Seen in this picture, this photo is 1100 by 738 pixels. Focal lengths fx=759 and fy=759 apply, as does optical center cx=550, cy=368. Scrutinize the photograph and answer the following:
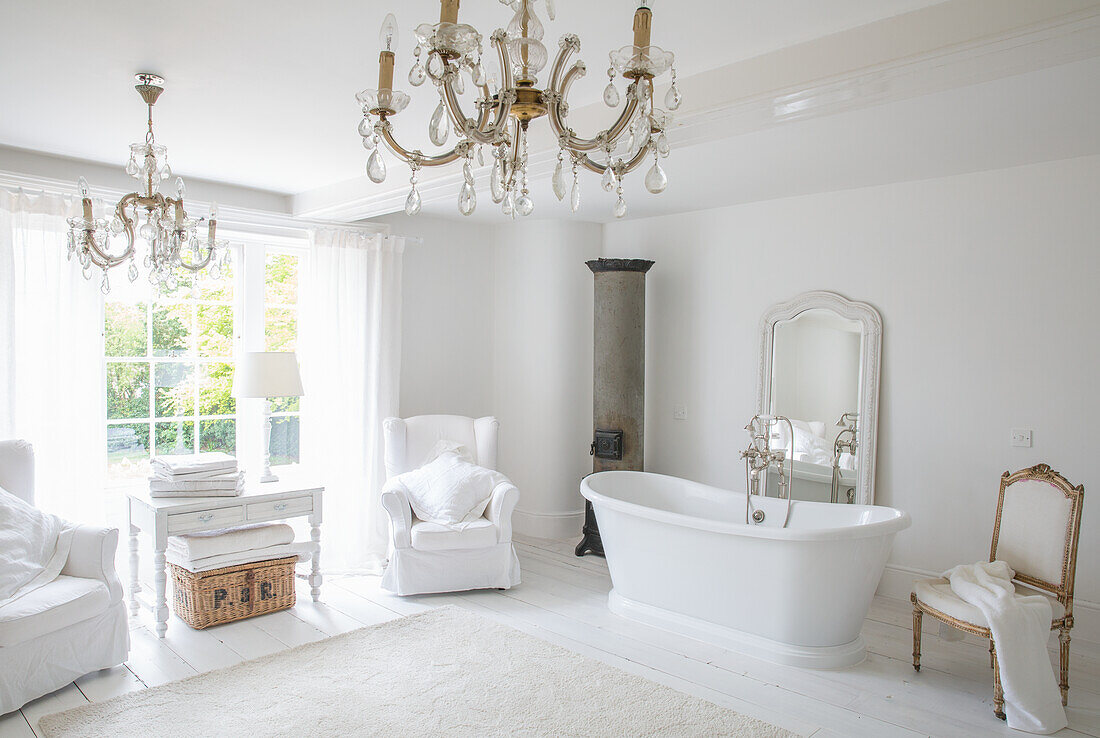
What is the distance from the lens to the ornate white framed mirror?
4.37m

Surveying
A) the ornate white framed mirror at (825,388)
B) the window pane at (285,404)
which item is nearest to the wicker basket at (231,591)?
the window pane at (285,404)

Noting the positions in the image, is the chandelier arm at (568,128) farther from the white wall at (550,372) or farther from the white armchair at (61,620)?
the white wall at (550,372)

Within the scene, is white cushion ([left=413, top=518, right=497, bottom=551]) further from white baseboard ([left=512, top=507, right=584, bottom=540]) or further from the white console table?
white baseboard ([left=512, top=507, right=584, bottom=540])

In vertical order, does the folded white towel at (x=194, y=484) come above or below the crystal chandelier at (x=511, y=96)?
below

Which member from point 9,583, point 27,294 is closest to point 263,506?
point 9,583

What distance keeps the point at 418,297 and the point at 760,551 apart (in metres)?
3.18

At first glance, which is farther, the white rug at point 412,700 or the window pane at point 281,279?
the window pane at point 281,279

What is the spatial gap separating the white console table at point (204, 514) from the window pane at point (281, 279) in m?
1.37

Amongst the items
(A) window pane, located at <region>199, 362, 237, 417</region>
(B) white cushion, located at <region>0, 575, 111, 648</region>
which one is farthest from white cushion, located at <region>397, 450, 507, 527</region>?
(B) white cushion, located at <region>0, 575, 111, 648</region>

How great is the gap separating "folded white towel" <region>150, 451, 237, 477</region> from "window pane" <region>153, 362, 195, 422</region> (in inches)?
30.2

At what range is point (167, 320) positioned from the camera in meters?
4.70

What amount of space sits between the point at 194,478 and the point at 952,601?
3.61 metres

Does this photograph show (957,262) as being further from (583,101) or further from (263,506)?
(263,506)

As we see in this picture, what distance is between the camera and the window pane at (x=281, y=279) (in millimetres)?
5121
